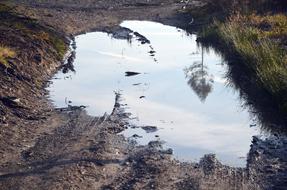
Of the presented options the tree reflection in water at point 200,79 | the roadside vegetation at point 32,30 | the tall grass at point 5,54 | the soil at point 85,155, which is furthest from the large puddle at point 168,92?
the tall grass at point 5,54

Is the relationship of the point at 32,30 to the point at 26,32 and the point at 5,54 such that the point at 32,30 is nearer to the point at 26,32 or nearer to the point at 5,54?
the point at 26,32

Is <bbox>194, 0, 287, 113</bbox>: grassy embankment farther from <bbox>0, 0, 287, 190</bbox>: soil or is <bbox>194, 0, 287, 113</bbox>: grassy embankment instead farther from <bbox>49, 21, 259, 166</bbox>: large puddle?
<bbox>0, 0, 287, 190</bbox>: soil

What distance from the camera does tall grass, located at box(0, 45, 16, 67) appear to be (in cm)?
1760

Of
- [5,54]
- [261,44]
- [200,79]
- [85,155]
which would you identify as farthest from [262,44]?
[85,155]

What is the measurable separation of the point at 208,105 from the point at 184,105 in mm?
690

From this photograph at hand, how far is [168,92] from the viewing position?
730 inches

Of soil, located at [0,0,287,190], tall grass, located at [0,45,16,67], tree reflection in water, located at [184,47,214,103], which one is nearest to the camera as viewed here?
soil, located at [0,0,287,190]

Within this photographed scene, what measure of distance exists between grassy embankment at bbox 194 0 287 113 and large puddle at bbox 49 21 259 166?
0.87 meters

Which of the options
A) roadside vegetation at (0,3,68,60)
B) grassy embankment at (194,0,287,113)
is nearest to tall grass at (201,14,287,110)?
grassy embankment at (194,0,287,113)

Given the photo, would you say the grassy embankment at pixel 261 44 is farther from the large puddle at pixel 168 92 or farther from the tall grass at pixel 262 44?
the large puddle at pixel 168 92

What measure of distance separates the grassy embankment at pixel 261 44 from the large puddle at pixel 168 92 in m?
0.87

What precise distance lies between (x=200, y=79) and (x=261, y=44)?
96.3 inches

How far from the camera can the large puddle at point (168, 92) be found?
13.6m

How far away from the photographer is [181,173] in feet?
36.0
